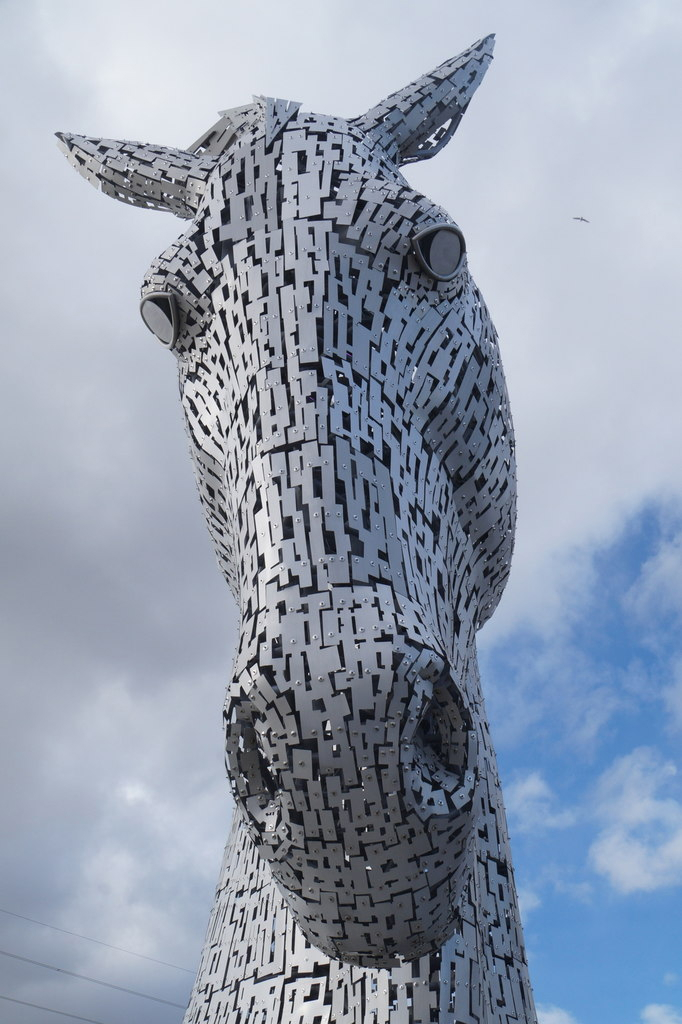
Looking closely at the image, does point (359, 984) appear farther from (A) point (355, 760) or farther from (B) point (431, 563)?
(B) point (431, 563)

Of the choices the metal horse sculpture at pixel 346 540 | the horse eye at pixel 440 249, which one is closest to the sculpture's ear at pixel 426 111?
the metal horse sculpture at pixel 346 540

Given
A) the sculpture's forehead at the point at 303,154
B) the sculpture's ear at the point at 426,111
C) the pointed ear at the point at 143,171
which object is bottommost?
the sculpture's forehead at the point at 303,154

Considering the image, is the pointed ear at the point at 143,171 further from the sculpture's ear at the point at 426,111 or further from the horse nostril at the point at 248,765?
the horse nostril at the point at 248,765

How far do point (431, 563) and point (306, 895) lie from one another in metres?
0.98

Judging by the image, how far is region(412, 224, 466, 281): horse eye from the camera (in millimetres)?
3232

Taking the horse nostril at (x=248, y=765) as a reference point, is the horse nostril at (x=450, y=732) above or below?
above

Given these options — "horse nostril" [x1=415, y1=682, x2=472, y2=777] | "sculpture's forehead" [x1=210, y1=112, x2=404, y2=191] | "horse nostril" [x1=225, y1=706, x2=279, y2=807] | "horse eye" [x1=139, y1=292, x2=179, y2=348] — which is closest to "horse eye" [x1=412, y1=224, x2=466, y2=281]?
"sculpture's forehead" [x1=210, y1=112, x2=404, y2=191]

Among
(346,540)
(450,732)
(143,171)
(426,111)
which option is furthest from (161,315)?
(450,732)

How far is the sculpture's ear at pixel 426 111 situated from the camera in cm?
401

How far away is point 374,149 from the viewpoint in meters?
3.79

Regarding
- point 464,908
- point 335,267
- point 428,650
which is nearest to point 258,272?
point 335,267

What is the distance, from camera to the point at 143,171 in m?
4.01

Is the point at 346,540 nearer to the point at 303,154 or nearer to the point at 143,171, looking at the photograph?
the point at 303,154

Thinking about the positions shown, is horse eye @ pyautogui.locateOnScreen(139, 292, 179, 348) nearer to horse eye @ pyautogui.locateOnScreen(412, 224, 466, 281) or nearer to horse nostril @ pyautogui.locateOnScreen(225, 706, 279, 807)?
horse eye @ pyautogui.locateOnScreen(412, 224, 466, 281)
